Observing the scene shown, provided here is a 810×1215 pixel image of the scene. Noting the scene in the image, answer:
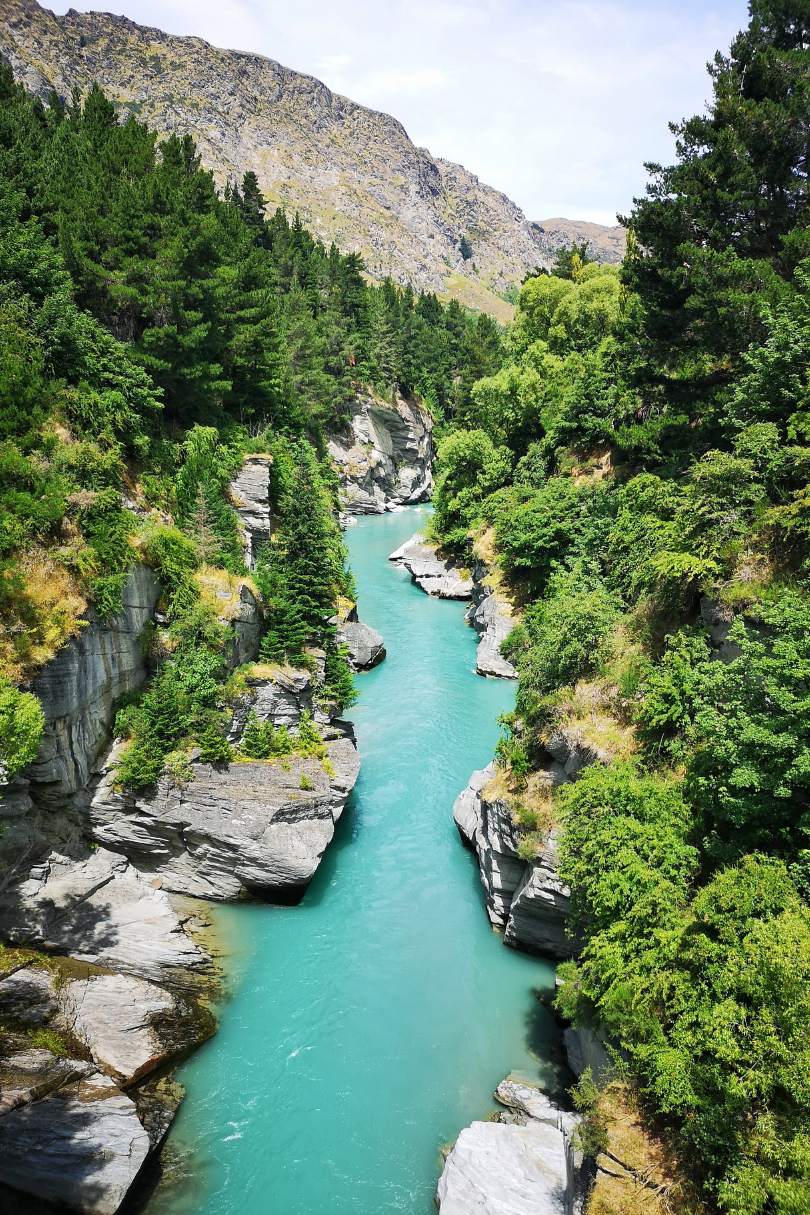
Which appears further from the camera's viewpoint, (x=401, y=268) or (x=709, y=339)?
(x=401, y=268)

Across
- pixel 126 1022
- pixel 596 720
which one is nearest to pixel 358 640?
pixel 596 720

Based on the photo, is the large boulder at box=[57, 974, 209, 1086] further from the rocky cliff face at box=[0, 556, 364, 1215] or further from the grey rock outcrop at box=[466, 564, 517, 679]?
the grey rock outcrop at box=[466, 564, 517, 679]

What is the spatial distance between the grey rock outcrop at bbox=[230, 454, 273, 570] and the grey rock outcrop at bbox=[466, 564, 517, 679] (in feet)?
42.0

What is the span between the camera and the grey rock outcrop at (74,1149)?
30.5 feet

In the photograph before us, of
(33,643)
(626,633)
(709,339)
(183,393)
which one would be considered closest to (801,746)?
(626,633)

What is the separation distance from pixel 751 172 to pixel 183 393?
65.4 ft

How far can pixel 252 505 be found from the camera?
76.7ft

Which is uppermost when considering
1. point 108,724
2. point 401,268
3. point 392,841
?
point 401,268

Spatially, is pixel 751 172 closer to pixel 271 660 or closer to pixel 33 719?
pixel 271 660

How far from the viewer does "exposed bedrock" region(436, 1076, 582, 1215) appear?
9.46 m

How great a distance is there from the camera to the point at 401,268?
641ft

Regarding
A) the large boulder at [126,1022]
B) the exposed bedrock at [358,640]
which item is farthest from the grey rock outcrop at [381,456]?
the large boulder at [126,1022]

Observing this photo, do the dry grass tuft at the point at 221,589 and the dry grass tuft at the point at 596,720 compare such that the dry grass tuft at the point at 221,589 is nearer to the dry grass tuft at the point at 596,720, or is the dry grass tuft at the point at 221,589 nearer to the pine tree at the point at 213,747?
the pine tree at the point at 213,747

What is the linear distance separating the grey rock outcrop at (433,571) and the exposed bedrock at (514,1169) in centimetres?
3276
